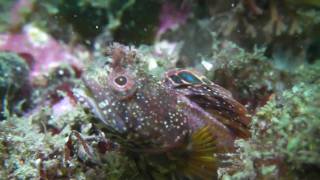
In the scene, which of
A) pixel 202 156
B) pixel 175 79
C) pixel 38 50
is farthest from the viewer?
pixel 38 50

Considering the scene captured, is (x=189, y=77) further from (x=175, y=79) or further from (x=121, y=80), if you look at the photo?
(x=121, y=80)

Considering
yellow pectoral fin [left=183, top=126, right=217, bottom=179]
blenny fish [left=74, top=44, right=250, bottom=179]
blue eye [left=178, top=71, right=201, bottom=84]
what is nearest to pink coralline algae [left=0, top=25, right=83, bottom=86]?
blue eye [left=178, top=71, right=201, bottom=84]

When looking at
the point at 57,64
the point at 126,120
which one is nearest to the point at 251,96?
the point at 126,120

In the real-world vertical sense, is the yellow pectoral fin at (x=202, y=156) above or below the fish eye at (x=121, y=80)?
below

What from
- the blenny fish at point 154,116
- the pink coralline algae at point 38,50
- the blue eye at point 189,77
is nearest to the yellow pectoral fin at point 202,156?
the blenny fish at point 154,116

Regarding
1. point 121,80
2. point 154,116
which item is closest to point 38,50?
point 121,80

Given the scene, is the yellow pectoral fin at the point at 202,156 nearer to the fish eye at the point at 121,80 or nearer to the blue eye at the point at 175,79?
the blue eye at the point at 175,79
